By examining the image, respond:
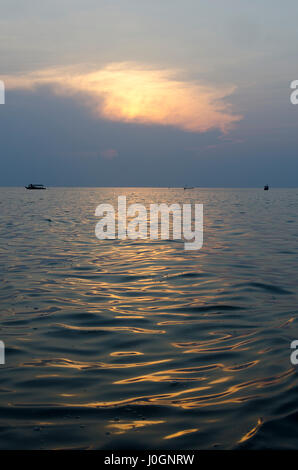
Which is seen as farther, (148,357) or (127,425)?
(148,357)

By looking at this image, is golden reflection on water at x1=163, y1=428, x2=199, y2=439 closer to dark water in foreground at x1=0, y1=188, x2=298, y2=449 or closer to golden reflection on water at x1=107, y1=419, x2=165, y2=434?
dark water in foreground at x1=0, y1=188, x2=298, y2=449

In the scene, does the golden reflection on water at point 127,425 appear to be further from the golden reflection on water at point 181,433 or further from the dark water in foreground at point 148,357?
the golden reflection on water at point 181,433

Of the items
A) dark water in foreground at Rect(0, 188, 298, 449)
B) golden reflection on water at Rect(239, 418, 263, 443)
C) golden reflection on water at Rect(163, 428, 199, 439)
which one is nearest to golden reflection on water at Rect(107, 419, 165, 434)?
dark water in foreground at Rect(0, 188, 298, 449)

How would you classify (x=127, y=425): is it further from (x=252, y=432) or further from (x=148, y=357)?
(x=148, y=357)

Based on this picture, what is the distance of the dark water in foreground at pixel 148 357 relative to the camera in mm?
4559

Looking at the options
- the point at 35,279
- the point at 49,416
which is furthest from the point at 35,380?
the point at 35,279

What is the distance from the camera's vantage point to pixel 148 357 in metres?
6.64

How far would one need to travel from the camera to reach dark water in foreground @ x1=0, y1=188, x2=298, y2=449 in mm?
4559

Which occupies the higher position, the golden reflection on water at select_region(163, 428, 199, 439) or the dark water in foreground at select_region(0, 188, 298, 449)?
the dark water in foreground at select_region(0, 188, 298, 449)

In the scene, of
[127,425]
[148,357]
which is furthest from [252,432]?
[148,357]

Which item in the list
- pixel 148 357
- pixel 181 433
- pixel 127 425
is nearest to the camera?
pixel 181 433

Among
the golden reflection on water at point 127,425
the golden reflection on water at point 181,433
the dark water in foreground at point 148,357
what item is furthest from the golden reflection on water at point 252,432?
the golden reflection on water at point 127,425

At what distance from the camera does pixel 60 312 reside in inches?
360
